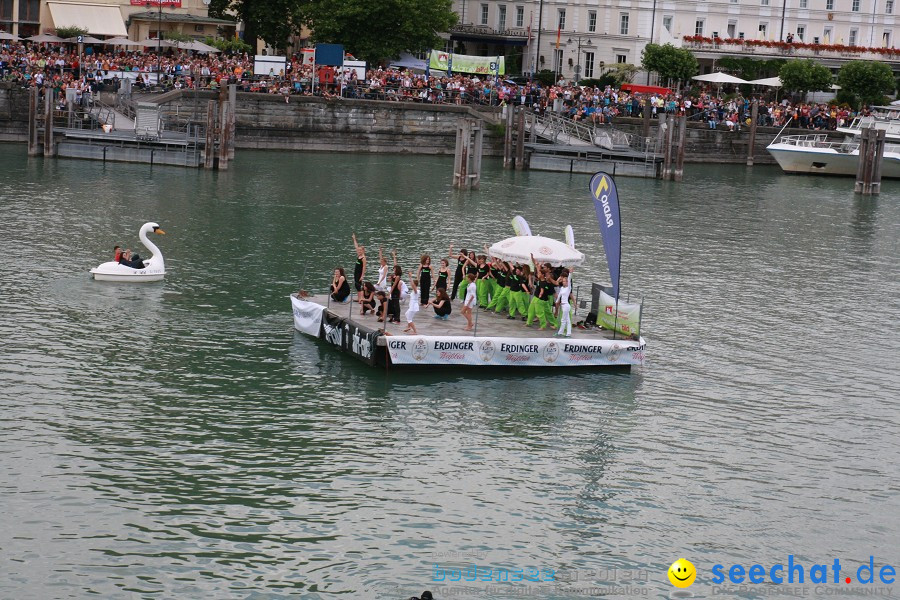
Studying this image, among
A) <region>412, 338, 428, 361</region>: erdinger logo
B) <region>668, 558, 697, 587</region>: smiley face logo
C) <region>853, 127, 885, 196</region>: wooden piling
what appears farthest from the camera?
<region>853, 127, 885, 196</region>: wooden piling

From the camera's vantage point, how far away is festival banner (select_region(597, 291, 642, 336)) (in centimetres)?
2822

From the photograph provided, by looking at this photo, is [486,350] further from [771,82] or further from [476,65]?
[771,82]

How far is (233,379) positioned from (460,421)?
4.92m

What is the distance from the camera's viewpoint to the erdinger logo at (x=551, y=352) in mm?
27500

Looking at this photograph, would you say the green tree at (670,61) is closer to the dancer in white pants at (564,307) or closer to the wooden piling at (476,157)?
the wooden piling at (476,157)

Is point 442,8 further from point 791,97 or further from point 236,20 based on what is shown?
point 791,97

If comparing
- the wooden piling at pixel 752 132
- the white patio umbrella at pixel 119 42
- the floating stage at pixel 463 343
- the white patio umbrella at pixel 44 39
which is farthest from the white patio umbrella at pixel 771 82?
the floating stage at pixel 463 343

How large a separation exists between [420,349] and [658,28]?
251 feet

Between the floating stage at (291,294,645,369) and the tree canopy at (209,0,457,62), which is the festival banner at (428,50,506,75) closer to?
the tree canopy at (209,0,457,62)

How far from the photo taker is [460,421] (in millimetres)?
24562

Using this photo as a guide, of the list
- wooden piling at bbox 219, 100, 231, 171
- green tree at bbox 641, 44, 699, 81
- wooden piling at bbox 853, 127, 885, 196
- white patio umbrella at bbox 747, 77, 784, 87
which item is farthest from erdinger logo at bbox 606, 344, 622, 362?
green tree at bbox 641, 44, 699, 81

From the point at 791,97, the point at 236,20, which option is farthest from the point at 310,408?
the point at 791,97

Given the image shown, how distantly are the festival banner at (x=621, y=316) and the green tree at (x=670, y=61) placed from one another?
2518 inches

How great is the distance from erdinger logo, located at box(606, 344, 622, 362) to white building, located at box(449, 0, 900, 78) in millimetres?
71647
